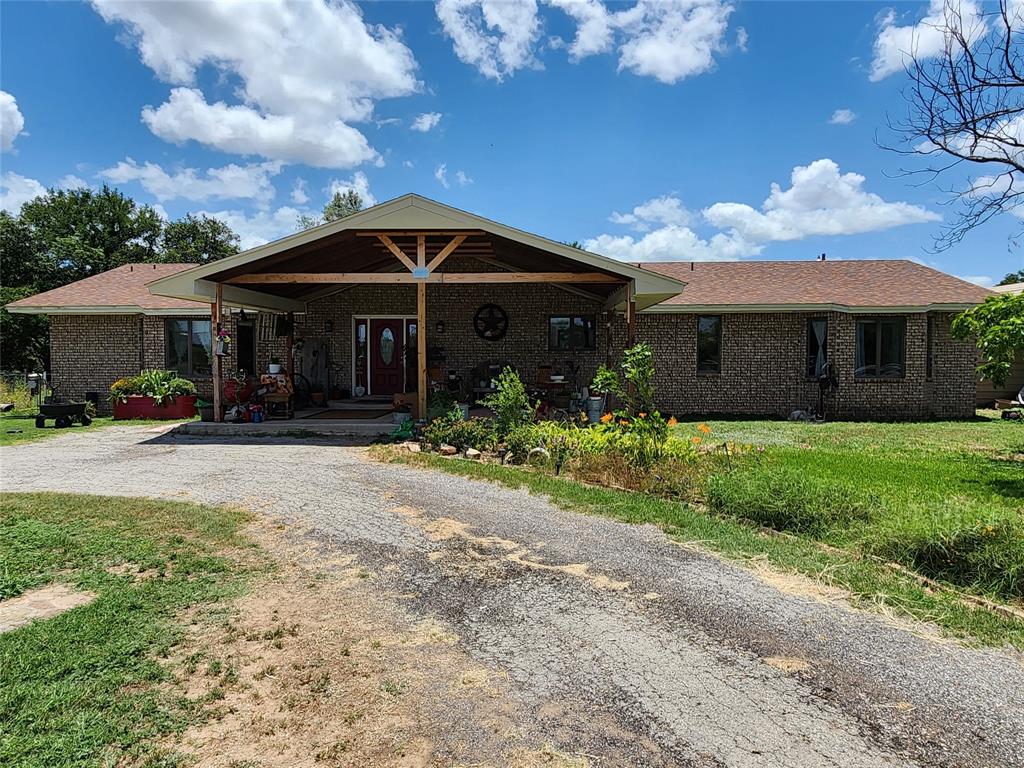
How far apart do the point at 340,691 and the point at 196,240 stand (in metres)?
41.7

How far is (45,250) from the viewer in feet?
98.4

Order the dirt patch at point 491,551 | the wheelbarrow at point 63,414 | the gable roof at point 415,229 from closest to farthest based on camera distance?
Answer: the dirt patch at point 491,551
the gable roof at point 415,229
the wheelbarrow at point 63,414

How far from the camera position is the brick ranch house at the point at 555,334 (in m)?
14.1

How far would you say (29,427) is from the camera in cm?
1223

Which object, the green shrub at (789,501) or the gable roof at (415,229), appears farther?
the gable roof at (415,229)

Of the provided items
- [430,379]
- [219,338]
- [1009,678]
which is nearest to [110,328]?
[219,338]

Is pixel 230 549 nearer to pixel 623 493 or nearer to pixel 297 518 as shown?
pixel 297 518

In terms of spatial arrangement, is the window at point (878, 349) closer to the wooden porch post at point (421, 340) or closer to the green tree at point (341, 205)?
the wooden porch post at point (421, 340)

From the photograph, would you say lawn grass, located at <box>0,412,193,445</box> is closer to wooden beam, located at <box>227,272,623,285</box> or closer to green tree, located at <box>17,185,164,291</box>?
wooden beam, located at <box>227,272,623,285</box>

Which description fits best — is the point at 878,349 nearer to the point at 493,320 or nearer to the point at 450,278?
the point at 493,320

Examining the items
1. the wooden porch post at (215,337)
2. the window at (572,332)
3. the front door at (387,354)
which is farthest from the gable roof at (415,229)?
the front door at (387,354)

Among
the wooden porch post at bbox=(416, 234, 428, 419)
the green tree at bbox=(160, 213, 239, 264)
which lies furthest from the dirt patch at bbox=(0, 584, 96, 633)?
the green tree at bbox=(160, 213, 239, 264)

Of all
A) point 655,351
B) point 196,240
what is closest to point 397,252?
point 655,351

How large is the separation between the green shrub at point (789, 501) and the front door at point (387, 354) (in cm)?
1072
